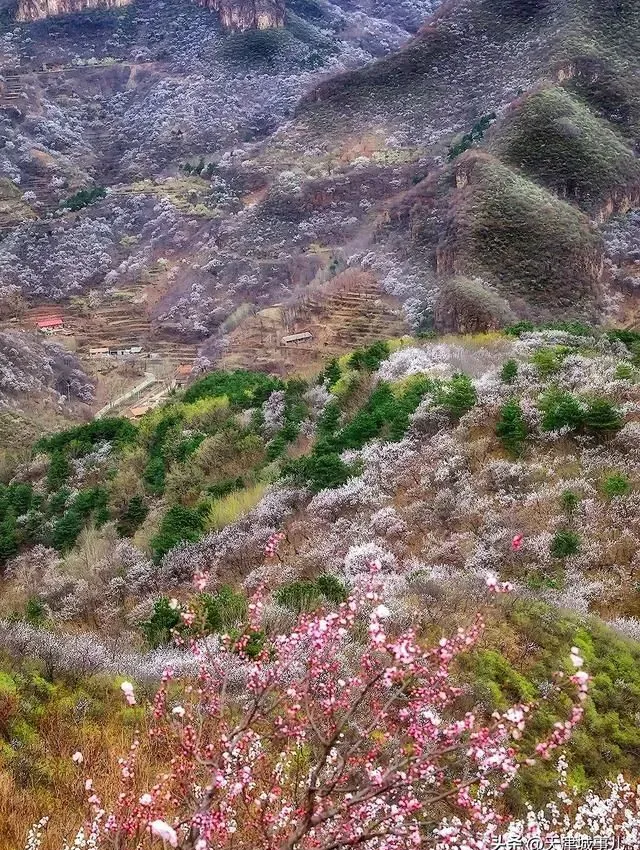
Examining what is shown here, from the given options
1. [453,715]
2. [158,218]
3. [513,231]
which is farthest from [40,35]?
[453,715]

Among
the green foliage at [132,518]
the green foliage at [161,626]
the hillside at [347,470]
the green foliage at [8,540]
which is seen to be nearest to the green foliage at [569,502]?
the hillside at [347,470]

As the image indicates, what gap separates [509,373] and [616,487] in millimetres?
5793

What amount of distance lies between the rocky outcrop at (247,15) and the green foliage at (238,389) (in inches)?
3700

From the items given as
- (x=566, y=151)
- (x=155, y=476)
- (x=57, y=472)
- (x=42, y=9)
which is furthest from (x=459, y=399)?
(x=42, y=9)

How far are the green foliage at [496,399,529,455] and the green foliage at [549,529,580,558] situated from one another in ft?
11.7

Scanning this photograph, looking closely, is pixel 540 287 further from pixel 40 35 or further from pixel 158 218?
pixel 40 35

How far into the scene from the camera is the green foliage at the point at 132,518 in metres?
18.3

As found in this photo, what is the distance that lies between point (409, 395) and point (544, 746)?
1474 cm

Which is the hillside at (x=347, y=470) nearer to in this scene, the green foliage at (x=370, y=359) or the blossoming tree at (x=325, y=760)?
the blossoming tree at (x=325, y=760)

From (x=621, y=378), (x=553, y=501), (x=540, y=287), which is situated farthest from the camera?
(x=540, y=287)

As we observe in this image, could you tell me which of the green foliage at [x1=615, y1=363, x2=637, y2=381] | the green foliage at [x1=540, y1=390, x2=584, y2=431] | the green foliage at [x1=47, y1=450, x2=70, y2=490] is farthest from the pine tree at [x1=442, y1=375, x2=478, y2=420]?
the green foliage at [x1=47, y1=450, x2=70, y2=490]

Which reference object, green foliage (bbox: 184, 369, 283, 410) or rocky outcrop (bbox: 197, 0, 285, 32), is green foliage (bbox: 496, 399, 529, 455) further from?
rocky outcrop (bbox: 197, 0, 285, 32)

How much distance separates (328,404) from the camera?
20562mm

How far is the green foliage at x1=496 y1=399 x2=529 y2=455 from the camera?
1434cm
